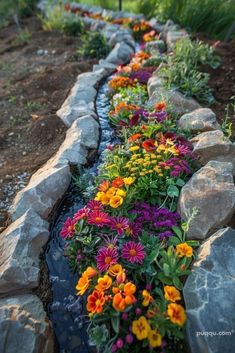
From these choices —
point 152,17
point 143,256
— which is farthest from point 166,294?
point 152,17

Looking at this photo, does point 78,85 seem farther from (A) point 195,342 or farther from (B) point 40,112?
(A) point 195,342

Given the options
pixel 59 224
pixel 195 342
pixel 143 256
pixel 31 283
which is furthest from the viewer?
pixel 59 224

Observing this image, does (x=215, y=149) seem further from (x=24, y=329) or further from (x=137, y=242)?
(x=24, y=329)

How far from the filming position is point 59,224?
123 inches

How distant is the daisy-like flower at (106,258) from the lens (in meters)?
2.37

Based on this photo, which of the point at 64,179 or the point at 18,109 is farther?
the point at 18,109

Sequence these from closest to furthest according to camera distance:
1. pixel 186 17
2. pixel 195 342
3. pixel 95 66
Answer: pixel 195 342, pixel 95 66, pixel 186 17

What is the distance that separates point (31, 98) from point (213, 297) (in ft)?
12.7

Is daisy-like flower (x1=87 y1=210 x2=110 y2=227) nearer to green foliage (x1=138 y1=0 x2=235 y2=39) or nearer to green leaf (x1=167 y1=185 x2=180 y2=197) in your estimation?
green leaf (x1=167 y1=185 x2=180 y2=197)

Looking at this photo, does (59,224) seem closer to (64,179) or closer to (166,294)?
(64,179)

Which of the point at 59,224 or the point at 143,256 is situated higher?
the point at 143,256

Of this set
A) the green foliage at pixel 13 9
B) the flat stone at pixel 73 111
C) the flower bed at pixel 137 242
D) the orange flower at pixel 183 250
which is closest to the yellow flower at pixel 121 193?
the flower bed at pixel 137 242

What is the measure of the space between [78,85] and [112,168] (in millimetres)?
2186

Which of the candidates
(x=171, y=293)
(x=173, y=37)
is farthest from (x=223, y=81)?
(x=171, y=293)
